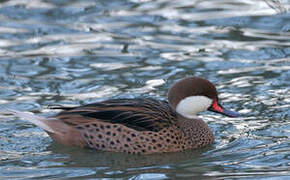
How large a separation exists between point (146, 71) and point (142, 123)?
9.74ft

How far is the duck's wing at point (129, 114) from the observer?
30.2 feet

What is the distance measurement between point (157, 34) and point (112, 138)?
5081 mm

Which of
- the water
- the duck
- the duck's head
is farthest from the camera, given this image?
the duck's head

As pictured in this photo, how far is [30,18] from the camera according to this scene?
15094 millimetres

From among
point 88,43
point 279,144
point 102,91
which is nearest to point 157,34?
point 88,43

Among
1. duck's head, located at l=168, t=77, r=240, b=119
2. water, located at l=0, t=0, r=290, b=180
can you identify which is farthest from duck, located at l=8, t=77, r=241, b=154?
water, located at l=0, t=0, r=290, b=180

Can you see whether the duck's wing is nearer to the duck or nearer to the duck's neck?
the duck

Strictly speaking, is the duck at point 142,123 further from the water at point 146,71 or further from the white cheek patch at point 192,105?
the water at point 146,71

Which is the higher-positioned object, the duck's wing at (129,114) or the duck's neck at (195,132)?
the duck's wing at (129,114)

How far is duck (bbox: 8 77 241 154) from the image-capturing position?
9.16 meters

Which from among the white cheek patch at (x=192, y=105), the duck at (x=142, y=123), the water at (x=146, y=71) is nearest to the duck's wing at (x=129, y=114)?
the duck at (x=142, y=123)

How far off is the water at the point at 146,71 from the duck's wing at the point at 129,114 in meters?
0.37

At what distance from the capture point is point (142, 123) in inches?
362

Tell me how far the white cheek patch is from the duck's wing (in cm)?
13
